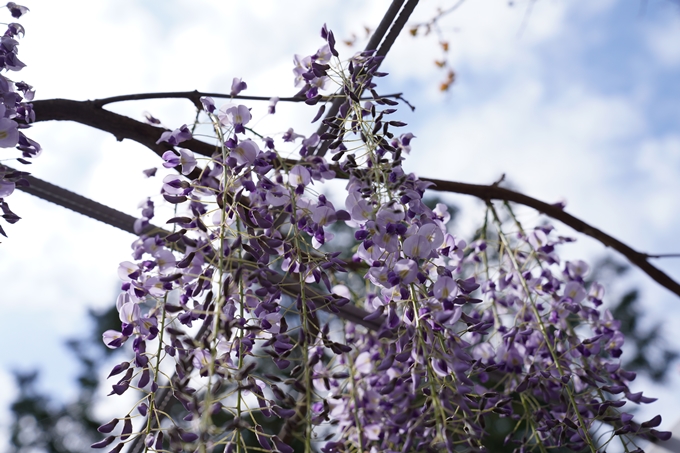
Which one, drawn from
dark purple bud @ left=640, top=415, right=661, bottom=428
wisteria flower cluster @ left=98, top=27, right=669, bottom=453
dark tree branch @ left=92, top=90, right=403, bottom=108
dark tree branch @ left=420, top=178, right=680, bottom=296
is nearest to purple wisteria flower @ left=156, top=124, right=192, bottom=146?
wisteria flower cluster @ left=98, top=27, right=669, bottom=453

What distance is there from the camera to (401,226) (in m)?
0.61

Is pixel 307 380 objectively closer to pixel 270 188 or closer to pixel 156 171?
pixel 270 188

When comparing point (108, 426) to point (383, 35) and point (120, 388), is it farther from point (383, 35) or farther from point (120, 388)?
point (383, 35)

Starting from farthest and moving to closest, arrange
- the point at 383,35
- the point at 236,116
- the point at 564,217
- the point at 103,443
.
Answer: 1. the point at 564,217
2. the point at 383,35
3. the point at 236,116
4. the point at 103,443

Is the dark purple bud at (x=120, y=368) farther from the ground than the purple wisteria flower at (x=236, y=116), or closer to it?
closer to it

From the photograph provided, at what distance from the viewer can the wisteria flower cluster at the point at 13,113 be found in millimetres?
620

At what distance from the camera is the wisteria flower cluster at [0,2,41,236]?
2.03ft

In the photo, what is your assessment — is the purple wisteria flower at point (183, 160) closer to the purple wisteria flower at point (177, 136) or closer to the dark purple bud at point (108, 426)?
the purple wisteria flower at point (177, 136)

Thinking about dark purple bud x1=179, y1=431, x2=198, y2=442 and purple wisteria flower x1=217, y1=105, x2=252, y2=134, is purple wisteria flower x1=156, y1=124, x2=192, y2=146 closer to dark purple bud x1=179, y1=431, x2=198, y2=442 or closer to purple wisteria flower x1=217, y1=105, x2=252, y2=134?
purple wisteria flower x1=217, y1=105, x2=252, y2=134

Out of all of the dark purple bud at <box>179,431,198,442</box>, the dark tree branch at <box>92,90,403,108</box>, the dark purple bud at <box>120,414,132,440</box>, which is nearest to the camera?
the dark purple bud at <box>179,431,198,442</box>

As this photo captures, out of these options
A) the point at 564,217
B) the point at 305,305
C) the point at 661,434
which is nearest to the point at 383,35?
the point at 305,305

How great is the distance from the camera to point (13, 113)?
66 centimetres

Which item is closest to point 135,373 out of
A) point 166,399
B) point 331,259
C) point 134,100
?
point 166,399

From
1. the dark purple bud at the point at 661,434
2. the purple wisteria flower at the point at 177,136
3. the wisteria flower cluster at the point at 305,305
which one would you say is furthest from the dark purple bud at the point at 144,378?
the dark purple bud at the point at 661,434
